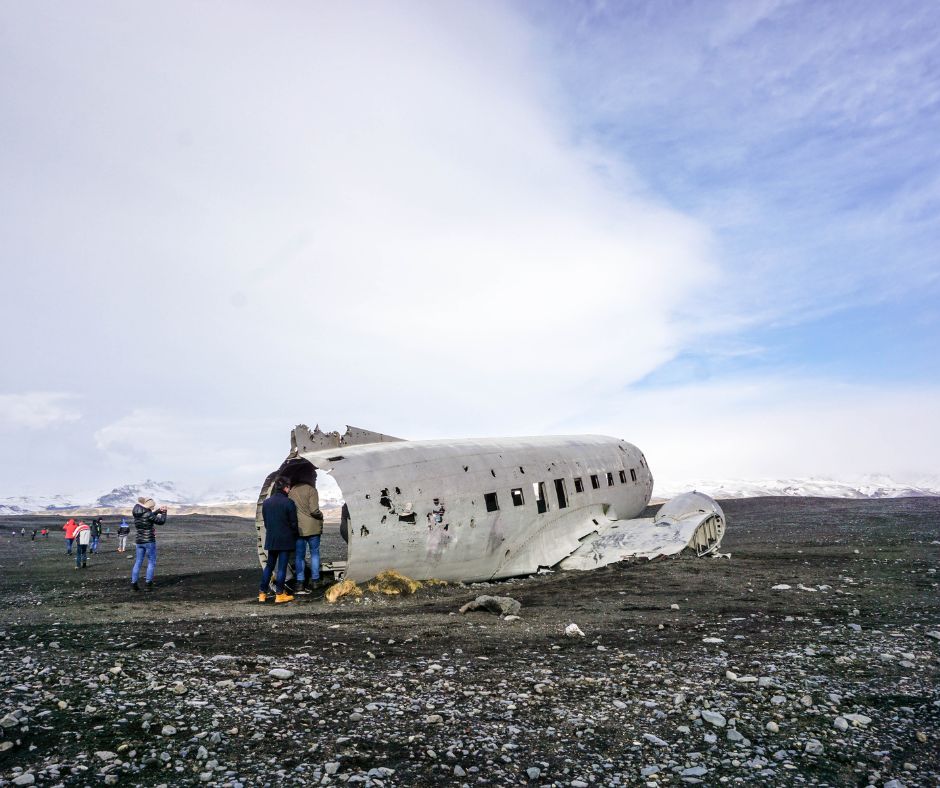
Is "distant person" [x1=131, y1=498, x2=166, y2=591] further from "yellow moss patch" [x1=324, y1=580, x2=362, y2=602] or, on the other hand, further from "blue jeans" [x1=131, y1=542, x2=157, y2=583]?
"yellow moss patch" [x1=324, y1=580, x2=362, y2=602]

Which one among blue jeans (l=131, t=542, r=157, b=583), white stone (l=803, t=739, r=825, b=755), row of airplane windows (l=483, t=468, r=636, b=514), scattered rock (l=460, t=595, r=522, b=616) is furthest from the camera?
blue jeans (l=131, t=542, r=157, b=583)

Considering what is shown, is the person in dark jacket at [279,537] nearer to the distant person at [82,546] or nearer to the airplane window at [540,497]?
the airplane window at [540,497]

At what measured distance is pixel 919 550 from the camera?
17.7m

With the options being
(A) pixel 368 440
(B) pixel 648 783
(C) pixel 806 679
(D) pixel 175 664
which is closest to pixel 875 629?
(C) pixel 806 679

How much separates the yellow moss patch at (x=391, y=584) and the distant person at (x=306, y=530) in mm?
2288

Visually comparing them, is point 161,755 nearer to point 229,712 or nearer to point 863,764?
point 229,712

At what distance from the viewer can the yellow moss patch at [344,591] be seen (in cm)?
1224

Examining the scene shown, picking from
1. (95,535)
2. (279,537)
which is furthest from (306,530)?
(95,535)

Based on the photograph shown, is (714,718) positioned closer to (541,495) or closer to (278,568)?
(278,568)

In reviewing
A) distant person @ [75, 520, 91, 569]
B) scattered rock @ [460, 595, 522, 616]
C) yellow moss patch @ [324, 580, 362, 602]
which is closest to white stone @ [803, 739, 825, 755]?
scattered rock @ [460, 595, 522, 616]

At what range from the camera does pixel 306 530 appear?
1443 centimetres

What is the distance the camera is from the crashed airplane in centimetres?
1273

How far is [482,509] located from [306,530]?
4420mm

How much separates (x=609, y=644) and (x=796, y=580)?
7.01 m
